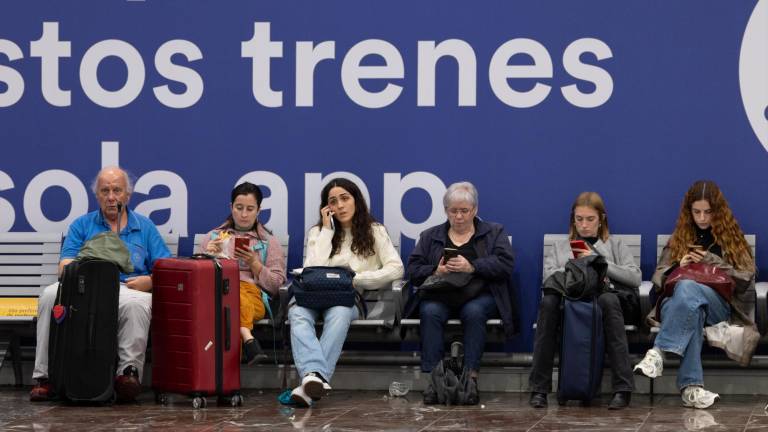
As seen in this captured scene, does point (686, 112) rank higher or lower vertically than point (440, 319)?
higher

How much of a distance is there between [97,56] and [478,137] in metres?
2.57

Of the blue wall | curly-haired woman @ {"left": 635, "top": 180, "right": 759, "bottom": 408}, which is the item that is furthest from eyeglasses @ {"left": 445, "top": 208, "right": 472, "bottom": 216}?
curly-haired woman @ {"left": 635, "top": 180, "right": 759, "bottom": 408}

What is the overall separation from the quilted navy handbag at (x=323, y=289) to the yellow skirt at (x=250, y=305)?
0.27m

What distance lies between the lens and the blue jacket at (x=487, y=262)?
7.89 m

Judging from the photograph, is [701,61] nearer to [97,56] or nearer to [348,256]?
[348,256]

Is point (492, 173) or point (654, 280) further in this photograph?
point (492, 173)

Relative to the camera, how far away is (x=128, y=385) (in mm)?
7527

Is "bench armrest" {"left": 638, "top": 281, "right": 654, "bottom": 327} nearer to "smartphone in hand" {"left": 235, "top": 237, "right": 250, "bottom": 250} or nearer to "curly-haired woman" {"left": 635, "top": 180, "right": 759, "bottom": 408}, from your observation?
"curly-haired woman" {"left": 635, "top": 180, "right": 759, "bottom": 408}

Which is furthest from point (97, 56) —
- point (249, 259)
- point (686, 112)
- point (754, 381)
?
point (754, 381)

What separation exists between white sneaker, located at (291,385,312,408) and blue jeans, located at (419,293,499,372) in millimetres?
733

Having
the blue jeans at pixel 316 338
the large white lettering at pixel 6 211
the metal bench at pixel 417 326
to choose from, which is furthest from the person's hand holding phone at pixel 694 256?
the large white lettering at pixel 6 211

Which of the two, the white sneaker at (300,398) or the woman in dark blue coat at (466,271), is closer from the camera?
the white sneaker at (300,398)

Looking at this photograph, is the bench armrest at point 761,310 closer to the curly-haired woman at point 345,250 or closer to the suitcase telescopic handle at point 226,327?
the curly-haired woman at point 345,250

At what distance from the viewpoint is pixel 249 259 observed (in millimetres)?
8086
